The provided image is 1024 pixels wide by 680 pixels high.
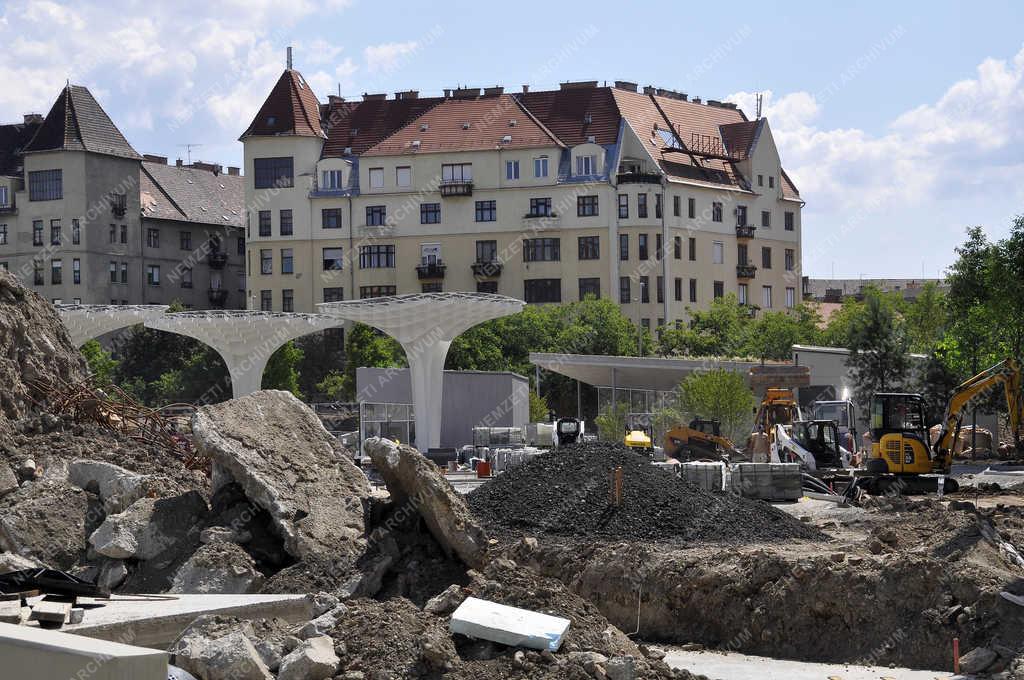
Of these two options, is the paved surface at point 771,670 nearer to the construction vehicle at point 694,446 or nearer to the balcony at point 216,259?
the construction vehicle at point 694,446

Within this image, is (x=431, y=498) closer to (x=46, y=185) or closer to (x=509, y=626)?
(x=509, y=626)

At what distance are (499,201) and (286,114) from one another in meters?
14.7

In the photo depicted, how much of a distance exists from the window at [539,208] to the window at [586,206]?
6.03 feet

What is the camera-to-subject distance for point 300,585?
15422 millimetres

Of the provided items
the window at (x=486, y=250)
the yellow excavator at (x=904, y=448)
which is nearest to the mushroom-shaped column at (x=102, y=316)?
the yellow excavator at (x=904, y=448)

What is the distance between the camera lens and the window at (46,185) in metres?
91.9

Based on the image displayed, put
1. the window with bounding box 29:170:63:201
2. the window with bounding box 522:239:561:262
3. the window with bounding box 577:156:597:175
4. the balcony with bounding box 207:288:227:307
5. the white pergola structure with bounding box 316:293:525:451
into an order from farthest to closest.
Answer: the balcony with bounding box 207:288:227:307
the window with bounding box 29:170:63:201
the window with bounding box 522:239:561:262
the window with bounding box 577:156:597:175
the white pergola structure with bounding box 316:293:525:451

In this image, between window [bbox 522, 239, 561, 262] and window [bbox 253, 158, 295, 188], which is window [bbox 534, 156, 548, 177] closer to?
window [bbox 522, 239, 561, 262]

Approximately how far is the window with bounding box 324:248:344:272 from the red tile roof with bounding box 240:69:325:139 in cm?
733

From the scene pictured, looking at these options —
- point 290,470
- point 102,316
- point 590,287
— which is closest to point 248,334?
point 102,316

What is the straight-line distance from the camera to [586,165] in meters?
85.4

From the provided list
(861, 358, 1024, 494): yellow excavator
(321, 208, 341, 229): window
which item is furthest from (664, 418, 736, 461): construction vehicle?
(321, 208, 341, 229): window

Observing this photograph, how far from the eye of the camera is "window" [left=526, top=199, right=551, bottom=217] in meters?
85.9

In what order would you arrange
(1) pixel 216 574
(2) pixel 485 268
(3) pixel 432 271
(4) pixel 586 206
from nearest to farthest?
(1) pixel 216 574 < (4) pixel 586 206 < (2) pixel 485 268 < (3) pixel 432 271
